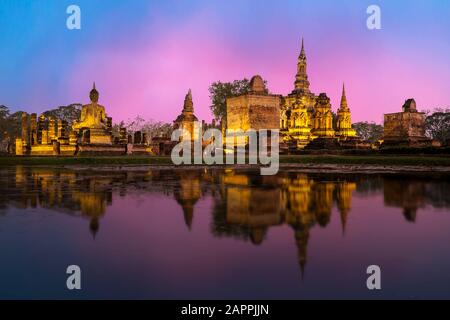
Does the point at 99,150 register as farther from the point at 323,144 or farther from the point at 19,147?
the point at 323,144

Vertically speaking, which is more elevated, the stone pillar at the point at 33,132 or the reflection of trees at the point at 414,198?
the stone pillar at the point at 33,132

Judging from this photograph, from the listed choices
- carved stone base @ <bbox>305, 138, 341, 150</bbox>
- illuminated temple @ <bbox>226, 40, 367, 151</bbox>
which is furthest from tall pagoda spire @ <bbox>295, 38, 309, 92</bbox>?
carved stone base @ <bbox>305, 138, 341, 150</bbox>

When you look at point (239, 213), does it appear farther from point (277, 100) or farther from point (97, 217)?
point (277, 100)

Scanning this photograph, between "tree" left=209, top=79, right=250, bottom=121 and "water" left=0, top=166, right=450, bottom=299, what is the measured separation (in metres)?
56.1

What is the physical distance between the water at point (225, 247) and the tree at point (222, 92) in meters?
56.1

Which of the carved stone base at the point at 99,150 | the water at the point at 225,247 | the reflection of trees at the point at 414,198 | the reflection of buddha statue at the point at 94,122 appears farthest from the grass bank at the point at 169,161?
the water at the point at 225,247

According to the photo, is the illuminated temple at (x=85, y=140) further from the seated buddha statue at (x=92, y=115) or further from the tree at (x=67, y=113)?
the tree at (x=67, y=113)

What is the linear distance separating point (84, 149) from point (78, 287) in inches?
1238

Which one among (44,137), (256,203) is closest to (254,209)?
(256,203)

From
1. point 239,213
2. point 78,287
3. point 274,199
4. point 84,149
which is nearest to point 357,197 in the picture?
point 274,199

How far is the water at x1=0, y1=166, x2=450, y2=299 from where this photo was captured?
125 inches

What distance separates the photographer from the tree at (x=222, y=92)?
6316 cm

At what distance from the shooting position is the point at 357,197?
28.7 feet
